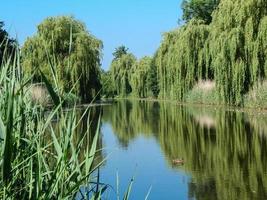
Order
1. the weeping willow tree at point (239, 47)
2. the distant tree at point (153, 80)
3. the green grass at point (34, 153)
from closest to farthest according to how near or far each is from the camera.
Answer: the green grass at point (34, 153)
the weeping willow tree at point (239, 47)
the distant tree at point (153, 80)

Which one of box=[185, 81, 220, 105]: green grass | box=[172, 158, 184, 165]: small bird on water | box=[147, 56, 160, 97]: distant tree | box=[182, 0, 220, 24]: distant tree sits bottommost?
box=[172, 158, 184, 165]: small bird on water

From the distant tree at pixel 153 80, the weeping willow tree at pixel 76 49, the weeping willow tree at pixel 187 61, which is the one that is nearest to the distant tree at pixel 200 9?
the distant tree at pixel 153 80

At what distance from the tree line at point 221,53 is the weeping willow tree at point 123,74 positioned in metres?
5.38

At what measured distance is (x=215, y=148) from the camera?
12547 mm

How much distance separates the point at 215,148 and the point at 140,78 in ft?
119

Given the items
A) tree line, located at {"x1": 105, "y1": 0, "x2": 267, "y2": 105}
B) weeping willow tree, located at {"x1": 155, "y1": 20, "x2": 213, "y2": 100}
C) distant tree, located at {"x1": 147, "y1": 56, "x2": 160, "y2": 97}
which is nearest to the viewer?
tree line, located at {"x1": 105, "y1": 0, "x2": 267, "y2": 105}

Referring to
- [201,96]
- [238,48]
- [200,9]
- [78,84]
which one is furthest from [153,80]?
[238,48]

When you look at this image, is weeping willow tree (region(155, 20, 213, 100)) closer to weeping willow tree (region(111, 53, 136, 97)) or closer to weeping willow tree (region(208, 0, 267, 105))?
weeping willow tree (region(208, 0, 267, 105))

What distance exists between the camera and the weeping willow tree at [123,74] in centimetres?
5116

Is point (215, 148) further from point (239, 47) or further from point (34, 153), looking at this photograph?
point (34, 153)

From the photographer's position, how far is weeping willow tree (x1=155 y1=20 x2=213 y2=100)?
1161 inches

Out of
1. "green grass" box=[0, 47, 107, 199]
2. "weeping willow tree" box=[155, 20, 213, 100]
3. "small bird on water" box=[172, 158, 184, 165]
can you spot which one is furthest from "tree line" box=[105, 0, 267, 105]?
"green grass" box=[0, 47, 107, 199]

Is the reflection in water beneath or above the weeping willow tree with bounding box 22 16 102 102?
beneath

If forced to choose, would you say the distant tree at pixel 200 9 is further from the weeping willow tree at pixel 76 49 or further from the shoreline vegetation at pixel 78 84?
the weeping willow tree at pixel 76 49
